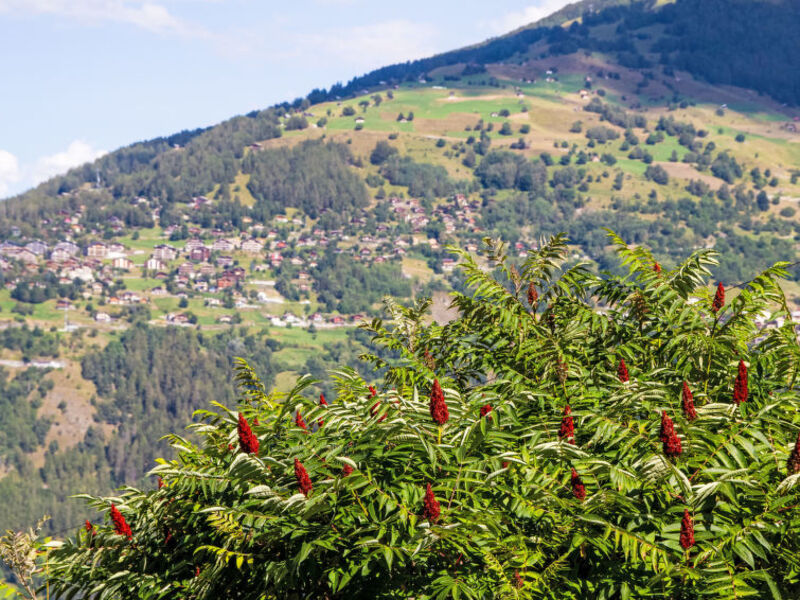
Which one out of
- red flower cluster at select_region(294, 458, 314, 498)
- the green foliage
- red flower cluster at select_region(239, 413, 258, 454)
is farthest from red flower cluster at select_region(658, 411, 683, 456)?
red flower cluster at select_region(239, 413, 258, 454)

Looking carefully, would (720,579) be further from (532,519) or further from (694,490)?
(532,519)

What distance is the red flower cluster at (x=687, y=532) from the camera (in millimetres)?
6562

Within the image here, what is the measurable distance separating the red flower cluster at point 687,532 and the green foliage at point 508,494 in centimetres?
12

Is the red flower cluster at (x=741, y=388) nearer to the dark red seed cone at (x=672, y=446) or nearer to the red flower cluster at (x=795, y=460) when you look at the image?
the red flower cluster at (x=795, y=460)

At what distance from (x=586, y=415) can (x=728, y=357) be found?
2281 mm

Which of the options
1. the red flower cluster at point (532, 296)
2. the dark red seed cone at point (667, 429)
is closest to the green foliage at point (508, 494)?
the dark red seed cone at point (667, 429)

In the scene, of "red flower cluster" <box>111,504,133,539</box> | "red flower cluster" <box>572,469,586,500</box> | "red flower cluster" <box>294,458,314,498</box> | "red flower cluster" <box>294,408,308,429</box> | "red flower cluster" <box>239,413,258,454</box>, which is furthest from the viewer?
"red flower cluster" <box>111,504,133,539</box>

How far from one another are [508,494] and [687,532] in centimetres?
157

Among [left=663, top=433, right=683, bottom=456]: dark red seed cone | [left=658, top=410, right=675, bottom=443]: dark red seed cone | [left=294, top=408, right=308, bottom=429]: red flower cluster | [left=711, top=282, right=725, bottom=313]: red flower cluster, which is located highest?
[left=658, top=410, right=675, bottom=443]: dark red seed cone

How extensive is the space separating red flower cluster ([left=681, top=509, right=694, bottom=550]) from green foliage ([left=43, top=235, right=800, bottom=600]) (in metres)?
0.12

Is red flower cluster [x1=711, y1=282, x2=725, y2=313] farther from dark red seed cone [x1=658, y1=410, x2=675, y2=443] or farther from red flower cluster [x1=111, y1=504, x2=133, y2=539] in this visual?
red flower cluster [x1=111, y1=504, x2=133, y2=539]

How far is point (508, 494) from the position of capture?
752 centimetres

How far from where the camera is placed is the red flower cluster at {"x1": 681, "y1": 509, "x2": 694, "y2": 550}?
6.56 meters

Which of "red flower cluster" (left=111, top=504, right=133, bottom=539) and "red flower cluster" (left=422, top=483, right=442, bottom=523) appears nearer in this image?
→ "red flower cluster" (left=422, top=483, right=442, bottom=523)
